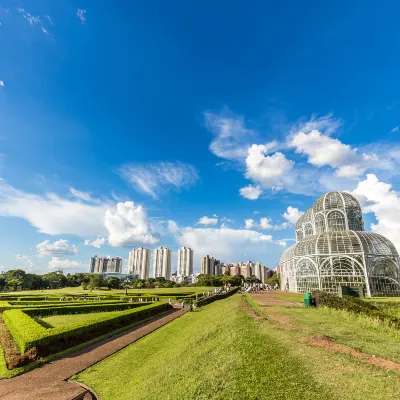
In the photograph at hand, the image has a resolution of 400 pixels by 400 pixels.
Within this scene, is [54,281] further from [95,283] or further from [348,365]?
[348,365]

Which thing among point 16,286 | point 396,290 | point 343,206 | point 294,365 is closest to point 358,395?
point 294,365

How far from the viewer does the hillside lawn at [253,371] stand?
629 centimetres

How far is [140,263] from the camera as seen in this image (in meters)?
175

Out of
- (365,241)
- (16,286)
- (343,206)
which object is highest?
(343,206)

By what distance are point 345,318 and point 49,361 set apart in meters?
18.5

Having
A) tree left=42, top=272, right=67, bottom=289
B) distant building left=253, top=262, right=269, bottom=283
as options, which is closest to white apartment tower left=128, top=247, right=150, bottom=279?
distant building left=253, top=262, right=269, bottom=283

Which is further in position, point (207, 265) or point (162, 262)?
point (162, 262)

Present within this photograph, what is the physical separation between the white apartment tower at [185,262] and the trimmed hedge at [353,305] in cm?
16506

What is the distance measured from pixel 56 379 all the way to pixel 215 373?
7.32 meters

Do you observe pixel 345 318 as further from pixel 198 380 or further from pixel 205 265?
pixel 205 265

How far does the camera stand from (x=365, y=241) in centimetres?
3950

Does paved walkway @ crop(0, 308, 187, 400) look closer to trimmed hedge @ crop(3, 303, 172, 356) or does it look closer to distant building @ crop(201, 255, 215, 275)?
trimmed hedge @ crop(3, 303, 172, 356)

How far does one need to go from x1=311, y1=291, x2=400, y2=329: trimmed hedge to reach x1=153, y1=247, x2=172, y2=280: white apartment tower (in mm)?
154118

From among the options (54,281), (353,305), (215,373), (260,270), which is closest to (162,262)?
(260,270)
